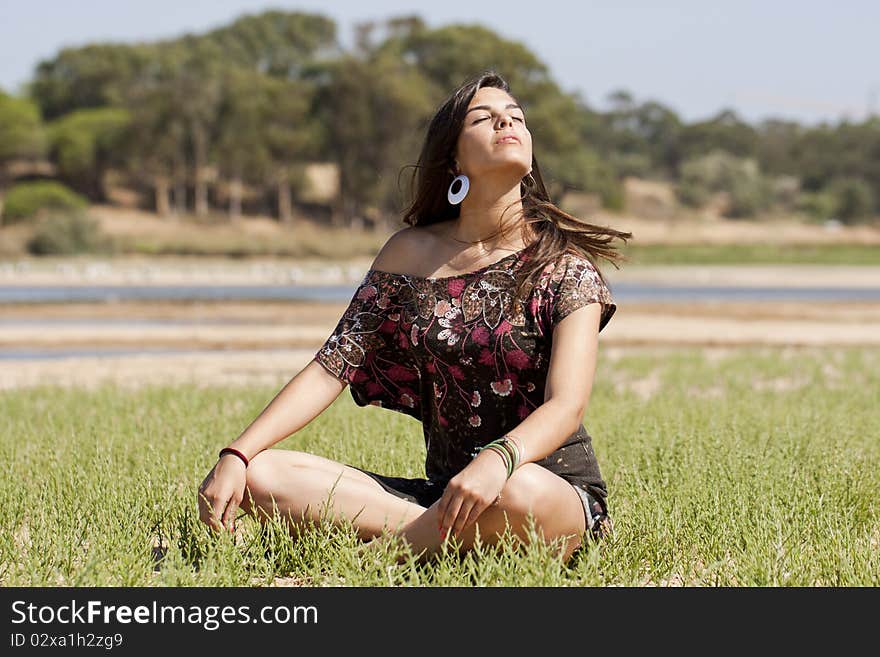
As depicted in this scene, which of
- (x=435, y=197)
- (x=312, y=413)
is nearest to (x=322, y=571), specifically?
(x=312, y=413)

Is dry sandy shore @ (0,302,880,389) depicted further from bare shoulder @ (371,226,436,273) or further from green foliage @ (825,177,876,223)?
green foliage @ (825,177,876,223)

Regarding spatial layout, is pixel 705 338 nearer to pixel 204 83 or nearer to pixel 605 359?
pixel 605 359

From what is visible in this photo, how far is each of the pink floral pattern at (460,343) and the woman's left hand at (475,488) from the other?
454mm

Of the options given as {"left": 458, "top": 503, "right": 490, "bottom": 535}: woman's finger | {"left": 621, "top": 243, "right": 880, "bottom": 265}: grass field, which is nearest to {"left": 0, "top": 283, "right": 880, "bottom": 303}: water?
{"left": 621, "top": 243, "right": 880, "bottom": 265}: grass field

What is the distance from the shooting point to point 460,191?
13.3 feet

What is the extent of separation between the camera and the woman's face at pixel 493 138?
3.95 metres

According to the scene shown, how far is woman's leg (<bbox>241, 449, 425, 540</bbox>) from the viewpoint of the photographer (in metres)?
4.03

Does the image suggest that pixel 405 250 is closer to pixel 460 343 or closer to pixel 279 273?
pixel 460 343

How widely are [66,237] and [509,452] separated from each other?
43.7m

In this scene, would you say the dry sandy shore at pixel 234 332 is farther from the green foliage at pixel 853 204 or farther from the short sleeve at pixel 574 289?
the green foliage at pixel 853 204

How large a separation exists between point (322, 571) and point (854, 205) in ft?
250

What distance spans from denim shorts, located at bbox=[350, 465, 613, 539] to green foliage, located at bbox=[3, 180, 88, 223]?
50.5 meters

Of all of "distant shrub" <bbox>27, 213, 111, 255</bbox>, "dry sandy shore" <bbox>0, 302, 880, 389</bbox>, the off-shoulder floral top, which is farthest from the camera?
"distant shrub" <bbox>27, 213, 111, 255</bbox>
